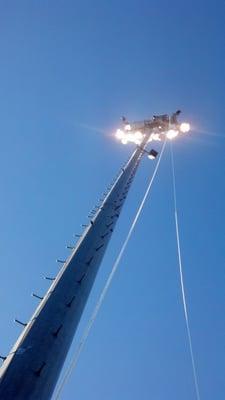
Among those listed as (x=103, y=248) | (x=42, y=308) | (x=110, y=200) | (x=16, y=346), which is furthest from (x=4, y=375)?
(x=110, y=200)

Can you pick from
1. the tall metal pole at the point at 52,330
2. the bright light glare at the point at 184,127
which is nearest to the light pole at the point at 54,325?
the tall metal pole at the point at 52,330

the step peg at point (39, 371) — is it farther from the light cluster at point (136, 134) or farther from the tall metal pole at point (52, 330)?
the light cluster at point (136, 134)

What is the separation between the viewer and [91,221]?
893 centimetres

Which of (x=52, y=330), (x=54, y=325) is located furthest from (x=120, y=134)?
(x=52, y=330)

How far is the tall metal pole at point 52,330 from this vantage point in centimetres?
461

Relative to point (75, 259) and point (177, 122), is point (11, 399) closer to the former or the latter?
point (75, 259)

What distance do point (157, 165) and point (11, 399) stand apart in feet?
59.9

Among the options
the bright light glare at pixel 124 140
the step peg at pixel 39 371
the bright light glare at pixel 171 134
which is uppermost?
the bright light glare at pixel 171 134

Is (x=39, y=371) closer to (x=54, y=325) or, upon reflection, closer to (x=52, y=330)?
(x=52, y=330)

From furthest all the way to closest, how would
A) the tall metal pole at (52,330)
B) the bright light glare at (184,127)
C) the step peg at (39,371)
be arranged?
1. the bright light glare at (184,127)
2. the step peg at (39,371)
3. the tall metal pole at (52,330)

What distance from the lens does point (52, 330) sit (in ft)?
18.0

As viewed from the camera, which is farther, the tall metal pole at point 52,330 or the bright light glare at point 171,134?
the bright light glare at point 171,134

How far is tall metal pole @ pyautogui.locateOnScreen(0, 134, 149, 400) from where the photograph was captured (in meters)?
4.61

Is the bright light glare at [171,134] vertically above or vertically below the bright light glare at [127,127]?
above
